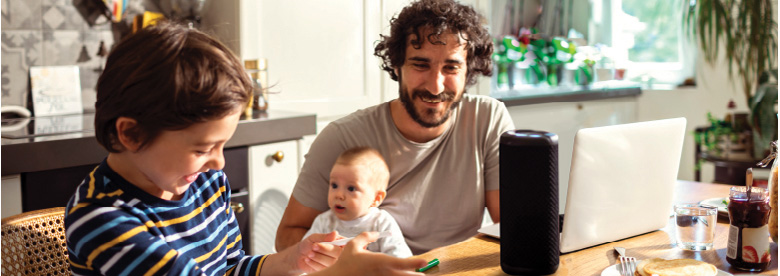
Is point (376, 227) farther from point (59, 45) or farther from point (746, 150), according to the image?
point (746, 150)

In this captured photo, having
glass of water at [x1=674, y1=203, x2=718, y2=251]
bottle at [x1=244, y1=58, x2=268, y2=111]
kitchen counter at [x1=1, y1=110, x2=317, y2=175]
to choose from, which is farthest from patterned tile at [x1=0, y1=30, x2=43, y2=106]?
glass of water at [x1=674, y1=203, x2=718, y2=251]

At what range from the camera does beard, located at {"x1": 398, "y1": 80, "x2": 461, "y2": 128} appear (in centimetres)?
180

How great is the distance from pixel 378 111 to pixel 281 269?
0.74 m

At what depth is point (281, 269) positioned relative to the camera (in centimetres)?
119

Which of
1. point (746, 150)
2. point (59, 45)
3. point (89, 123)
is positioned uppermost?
point (59, 45)

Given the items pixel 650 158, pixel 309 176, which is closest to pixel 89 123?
pixel 309 176

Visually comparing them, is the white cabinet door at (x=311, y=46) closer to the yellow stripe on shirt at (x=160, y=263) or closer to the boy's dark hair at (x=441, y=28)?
the boy's dark hair at (x=441, y=28)

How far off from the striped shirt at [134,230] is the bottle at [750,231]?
2.75 feet

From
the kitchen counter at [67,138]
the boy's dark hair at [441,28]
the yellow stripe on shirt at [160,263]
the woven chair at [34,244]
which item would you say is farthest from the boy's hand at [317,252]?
the kitchen counter at [67,138]

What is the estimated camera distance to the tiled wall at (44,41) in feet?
8.12

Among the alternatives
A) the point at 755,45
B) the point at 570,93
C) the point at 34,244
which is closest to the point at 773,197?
the point at 34,244

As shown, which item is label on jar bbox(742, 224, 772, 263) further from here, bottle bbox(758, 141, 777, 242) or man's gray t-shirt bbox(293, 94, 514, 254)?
man's gray t-shirt bbox(293, 94, 514, 254)

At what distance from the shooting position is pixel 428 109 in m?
1.79

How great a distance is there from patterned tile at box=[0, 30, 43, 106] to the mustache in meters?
1.46
